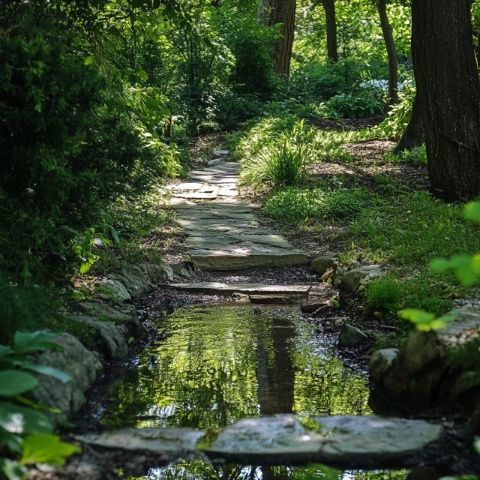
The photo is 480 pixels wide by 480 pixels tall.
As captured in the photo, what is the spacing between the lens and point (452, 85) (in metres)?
8.32

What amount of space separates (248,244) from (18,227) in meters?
3.87

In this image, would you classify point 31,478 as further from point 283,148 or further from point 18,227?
point 283,148

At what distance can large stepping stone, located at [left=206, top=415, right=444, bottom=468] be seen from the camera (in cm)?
316

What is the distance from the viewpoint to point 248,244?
310 inches

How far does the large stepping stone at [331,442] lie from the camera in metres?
3.16

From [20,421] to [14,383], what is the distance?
0.46 feet

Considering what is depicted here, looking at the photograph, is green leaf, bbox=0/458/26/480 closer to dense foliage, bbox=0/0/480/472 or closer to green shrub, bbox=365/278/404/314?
dense foliage, bbox=0/0/480/472

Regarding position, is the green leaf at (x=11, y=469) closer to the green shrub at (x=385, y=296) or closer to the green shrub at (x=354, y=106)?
the green shrub at (x=385, y=296)

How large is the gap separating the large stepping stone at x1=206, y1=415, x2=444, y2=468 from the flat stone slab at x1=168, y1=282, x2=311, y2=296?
9.73 ft

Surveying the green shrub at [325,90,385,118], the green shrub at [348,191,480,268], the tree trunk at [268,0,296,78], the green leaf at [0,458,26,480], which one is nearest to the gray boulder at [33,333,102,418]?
the green leaf at [0,458,26,480]

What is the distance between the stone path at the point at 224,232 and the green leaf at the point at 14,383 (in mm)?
4700

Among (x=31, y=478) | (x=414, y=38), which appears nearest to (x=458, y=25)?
(x=414, y=38)

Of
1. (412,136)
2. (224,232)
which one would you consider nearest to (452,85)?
(224,232)

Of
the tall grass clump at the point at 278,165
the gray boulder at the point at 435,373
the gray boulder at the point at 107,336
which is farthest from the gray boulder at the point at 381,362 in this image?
the tall grass clump at the point at 278,165
